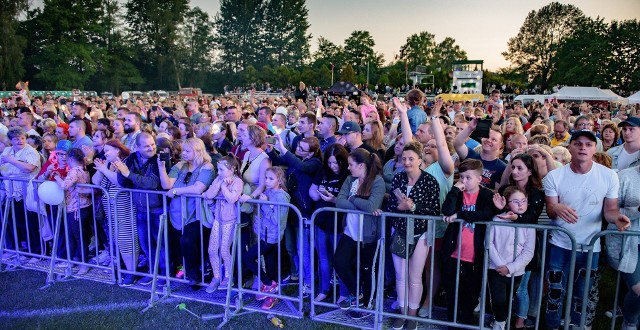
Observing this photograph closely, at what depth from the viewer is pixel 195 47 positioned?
72.9 meters

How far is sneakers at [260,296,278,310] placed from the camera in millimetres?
4633

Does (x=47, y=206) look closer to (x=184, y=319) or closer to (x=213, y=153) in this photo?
(x=213, y=153)

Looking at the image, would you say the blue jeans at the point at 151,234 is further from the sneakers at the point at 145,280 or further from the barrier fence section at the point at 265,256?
the barrier fence section at the point at 265,256

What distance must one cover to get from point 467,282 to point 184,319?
290 cm

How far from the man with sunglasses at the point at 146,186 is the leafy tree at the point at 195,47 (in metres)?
70.5

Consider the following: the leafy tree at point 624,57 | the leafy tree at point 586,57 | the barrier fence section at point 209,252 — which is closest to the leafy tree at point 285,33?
the leafy tree at point 586,57

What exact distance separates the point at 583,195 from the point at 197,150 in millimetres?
3929

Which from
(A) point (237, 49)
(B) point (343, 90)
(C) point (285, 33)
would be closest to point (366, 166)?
(B) point (343, 90)

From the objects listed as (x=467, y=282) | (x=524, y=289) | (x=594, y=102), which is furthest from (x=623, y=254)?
(x=594, y=102)

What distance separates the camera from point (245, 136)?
5.00 m

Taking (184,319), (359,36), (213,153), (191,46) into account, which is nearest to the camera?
(184,319)

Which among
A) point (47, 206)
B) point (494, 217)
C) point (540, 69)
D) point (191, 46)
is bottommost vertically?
point (47, 206)

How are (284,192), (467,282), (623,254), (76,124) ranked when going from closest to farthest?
(623,254), (467,282), (284,192), (76,124)

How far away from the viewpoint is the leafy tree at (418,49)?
88.8m
